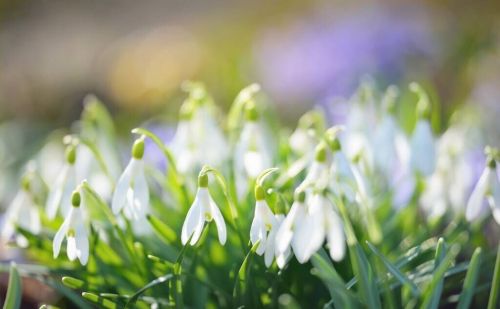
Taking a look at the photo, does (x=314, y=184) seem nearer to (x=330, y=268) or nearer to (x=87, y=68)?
(x=330, y=268)

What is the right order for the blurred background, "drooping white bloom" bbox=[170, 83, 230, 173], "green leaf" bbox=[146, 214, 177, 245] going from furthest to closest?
the blurred background, "drooping white bloom" bbox=[170, 83, 230, 173], "green leaf" bbox=[146, 214, 177, 245]

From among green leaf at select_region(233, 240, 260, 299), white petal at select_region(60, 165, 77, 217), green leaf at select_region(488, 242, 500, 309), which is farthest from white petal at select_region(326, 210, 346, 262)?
white petal at select_region(60, 165, 77, 217)

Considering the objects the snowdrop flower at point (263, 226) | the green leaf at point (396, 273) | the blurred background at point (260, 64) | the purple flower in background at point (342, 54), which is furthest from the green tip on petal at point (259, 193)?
the purple flower in background at point (342, 54)

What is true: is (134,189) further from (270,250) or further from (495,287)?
(495,287)

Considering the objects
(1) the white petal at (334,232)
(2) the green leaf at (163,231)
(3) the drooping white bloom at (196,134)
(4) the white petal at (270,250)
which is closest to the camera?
(1) the white petal at (334,232)

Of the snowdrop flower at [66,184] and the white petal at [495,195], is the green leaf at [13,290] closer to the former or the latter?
the snowdrop flower at [66,184]

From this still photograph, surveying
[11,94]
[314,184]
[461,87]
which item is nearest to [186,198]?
[314,184]

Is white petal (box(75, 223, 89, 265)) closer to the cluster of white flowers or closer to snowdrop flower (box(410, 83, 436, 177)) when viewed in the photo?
the cluster of white flowers
